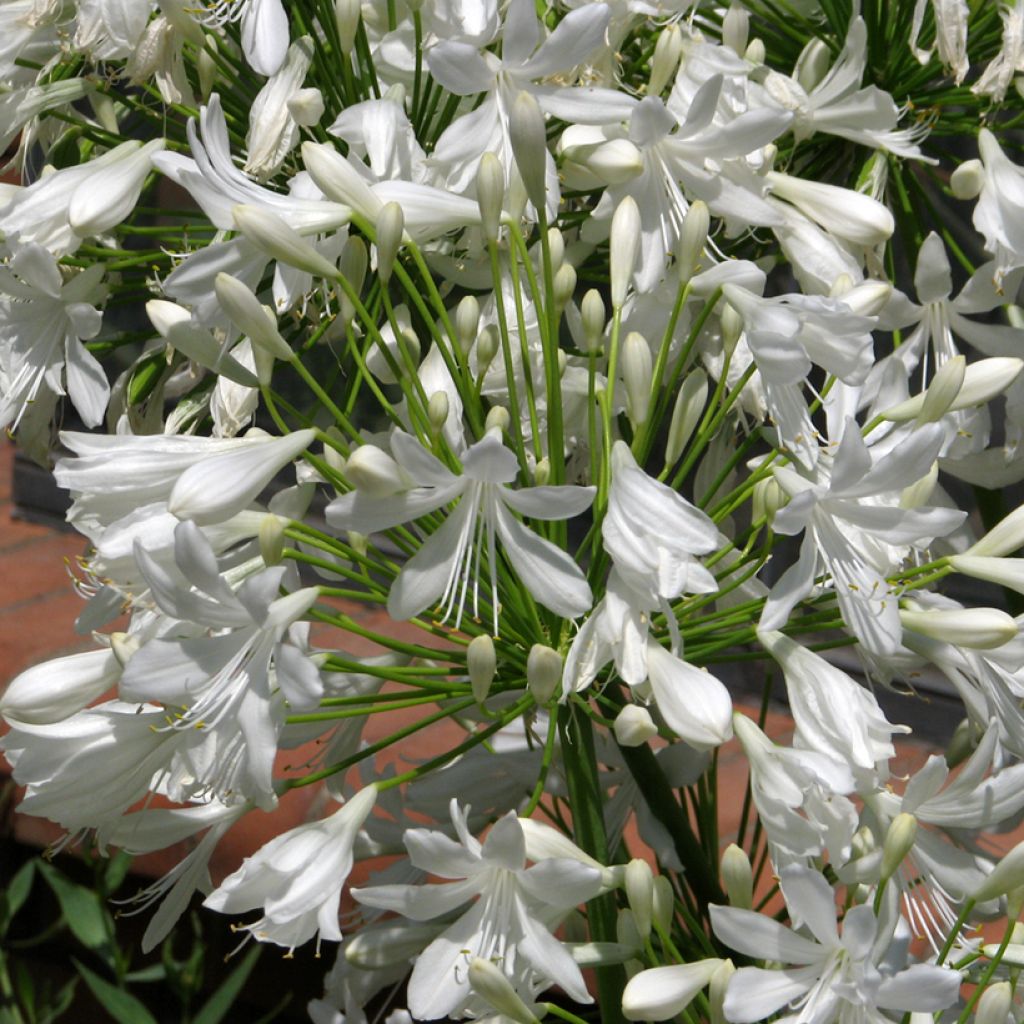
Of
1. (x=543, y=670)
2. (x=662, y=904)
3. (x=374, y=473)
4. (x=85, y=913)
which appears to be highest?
(x=374, y=473)

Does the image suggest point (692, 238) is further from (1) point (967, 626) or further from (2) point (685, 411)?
(1) point (967, 626)

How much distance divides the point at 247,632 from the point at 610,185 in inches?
11.5

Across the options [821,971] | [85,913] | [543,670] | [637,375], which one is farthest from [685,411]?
[85,913]

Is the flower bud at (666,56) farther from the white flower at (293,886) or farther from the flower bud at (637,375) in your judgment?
the white flower at (293,886)

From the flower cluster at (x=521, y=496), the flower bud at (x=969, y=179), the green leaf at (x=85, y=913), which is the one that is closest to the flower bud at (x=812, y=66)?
the flower cluster at (x=521, y=496)

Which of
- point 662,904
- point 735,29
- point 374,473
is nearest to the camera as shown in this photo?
point 374,473

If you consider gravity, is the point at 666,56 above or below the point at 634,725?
A: above

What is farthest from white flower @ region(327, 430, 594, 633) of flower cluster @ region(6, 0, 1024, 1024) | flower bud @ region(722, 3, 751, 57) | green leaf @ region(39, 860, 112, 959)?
green leaf @ region(39, 860, 112, 959)

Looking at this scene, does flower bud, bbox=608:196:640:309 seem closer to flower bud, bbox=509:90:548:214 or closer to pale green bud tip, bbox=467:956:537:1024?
flower bud, bbox=509:90:548:214

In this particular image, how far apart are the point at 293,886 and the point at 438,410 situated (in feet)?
0.74

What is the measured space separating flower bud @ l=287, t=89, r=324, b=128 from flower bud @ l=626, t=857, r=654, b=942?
0.42 metres

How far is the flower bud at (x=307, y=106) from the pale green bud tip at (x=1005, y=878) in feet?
1.66

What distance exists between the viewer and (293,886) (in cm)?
67

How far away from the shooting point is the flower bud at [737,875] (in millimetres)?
692
